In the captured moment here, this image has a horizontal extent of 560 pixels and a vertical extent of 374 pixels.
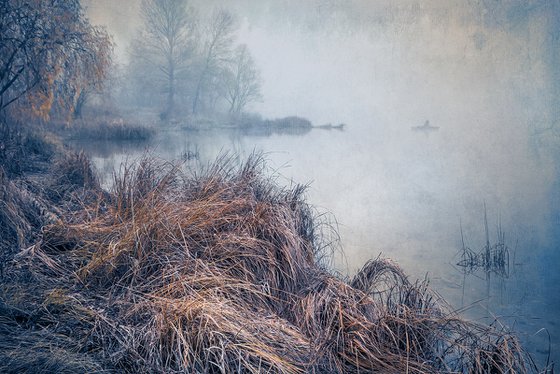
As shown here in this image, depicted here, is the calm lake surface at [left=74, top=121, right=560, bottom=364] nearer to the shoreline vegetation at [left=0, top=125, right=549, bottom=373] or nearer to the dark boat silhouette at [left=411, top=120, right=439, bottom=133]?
the dark boat silhouette at [left=411, top=120, right=439, bottom=133]

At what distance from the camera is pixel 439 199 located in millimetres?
5207

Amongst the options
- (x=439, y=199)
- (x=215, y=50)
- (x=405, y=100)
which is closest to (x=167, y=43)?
(x=215, y=50)

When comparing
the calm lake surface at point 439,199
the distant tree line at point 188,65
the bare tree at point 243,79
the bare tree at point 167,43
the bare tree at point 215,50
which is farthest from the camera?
the bare tree at point 243,79

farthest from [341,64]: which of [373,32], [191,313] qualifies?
[191,313]

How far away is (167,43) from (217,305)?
7155 mm

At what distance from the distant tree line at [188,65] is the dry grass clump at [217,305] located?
5.29m

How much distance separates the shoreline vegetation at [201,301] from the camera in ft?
4.39

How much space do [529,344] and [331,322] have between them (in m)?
1.15

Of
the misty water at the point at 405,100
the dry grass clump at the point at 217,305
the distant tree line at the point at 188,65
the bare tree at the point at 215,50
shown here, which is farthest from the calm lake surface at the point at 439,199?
the bare tree at the point at 215,50

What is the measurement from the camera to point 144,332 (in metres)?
1.42

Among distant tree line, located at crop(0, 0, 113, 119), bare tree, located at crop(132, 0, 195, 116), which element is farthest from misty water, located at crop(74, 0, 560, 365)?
distant tree line, located at crop(0, 0, 113, 119)

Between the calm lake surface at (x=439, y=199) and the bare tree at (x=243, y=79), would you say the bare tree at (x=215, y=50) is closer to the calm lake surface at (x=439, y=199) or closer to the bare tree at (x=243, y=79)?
the bare tree at (x=243, y=79)

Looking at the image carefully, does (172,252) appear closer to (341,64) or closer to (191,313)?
(191,313)

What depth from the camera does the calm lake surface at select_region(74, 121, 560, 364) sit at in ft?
9.07
